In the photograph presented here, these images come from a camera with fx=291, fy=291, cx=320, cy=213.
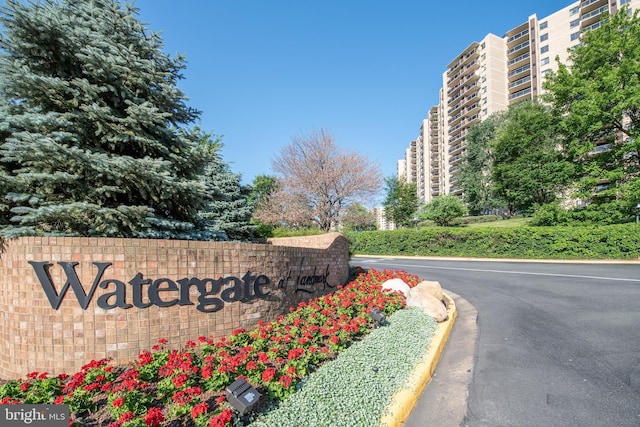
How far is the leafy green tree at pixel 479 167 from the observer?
145 feet

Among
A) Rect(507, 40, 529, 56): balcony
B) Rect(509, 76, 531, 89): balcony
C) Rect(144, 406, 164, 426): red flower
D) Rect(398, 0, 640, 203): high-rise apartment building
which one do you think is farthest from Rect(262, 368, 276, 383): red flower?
Rect(507, 40, 529, 56): balcony

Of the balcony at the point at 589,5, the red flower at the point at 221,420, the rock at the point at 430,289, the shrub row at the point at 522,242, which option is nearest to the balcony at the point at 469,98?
the balcony at the point at 589,5

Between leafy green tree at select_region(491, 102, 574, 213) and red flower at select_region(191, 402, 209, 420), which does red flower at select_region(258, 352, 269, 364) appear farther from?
leafy green tree at select_region(491, 102, 574, 213)

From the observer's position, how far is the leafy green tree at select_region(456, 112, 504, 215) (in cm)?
4409

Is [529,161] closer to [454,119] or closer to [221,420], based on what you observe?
[221,420]

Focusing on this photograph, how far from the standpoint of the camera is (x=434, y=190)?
263ft

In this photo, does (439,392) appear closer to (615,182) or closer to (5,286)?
(5,286)

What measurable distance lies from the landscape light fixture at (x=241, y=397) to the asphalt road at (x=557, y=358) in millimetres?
2124

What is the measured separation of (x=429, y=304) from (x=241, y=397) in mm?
5154

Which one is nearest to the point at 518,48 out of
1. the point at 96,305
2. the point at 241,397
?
the point at 241,397

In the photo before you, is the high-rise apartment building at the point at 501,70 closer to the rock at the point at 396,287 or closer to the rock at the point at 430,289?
the rock at the point at 430,289

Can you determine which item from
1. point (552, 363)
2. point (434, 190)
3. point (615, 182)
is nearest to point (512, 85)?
point (434, 190)

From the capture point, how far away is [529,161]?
30000 mm

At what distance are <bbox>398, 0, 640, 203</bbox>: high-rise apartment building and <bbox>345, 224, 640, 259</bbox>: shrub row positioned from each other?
2921cm
